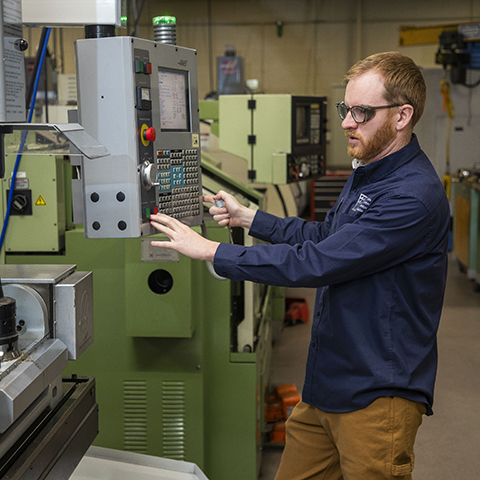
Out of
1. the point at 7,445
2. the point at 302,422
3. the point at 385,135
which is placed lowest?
the point at 302,422

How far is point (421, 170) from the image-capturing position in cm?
139

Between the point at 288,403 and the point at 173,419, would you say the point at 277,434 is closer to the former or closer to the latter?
the point at 288,403

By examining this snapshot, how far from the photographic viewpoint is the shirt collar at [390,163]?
140 centimetres

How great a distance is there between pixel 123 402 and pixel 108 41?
1.27 meters

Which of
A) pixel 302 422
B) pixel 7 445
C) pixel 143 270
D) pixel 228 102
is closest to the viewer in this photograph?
pixel 7 445

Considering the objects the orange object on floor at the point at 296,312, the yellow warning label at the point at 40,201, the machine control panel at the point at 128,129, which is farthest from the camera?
the orange object on floor at the point at 296,312

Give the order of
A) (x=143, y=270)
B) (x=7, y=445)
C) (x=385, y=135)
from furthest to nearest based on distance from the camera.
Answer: (x=143, y=270)
(x=385, y=135)
(x=7, y=445)

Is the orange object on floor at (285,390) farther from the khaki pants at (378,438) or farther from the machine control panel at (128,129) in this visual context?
the machine control panel at (128,129)

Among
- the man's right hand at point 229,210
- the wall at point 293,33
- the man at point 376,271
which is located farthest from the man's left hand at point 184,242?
the wall at point 293,33

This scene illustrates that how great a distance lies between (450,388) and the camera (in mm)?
3346

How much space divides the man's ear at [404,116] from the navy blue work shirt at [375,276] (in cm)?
5

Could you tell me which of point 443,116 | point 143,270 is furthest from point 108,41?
point 443,116

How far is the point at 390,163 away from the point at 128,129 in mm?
595

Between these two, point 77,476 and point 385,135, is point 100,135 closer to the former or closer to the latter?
point 385,135
